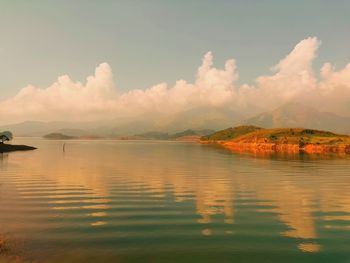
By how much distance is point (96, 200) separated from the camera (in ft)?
151

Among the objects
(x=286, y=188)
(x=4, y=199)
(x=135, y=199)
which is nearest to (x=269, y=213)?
(x=135, y=199)

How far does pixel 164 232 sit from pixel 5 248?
13203 millimetres

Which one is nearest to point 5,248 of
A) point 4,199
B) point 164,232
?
point 164,232

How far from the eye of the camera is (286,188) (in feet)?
196

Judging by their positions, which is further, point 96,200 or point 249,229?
point 96,200

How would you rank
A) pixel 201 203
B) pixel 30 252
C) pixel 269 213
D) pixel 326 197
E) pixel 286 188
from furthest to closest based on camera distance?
pixel 286 188 → pixel 326 197 → pixel 201 203 → pixel 269 213 → pixel 30 252

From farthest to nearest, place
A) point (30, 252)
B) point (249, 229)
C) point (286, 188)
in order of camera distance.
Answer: point (286, 188) < point (249, 229) < point (30, 252)

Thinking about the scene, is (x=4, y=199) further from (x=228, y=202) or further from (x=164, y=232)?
(x=228, y=202)

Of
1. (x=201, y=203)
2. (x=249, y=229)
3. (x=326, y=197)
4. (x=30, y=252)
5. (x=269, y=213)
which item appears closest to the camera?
(x=30, y=252)

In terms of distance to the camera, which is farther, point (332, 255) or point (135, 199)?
point (135, 199)

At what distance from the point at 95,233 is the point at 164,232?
20.9 ft

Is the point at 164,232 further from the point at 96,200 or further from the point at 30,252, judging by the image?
the point at 96,200

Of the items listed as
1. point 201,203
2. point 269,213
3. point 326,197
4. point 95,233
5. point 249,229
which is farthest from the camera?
point 326,197

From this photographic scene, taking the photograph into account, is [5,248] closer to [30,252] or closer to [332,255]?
[30,252]
